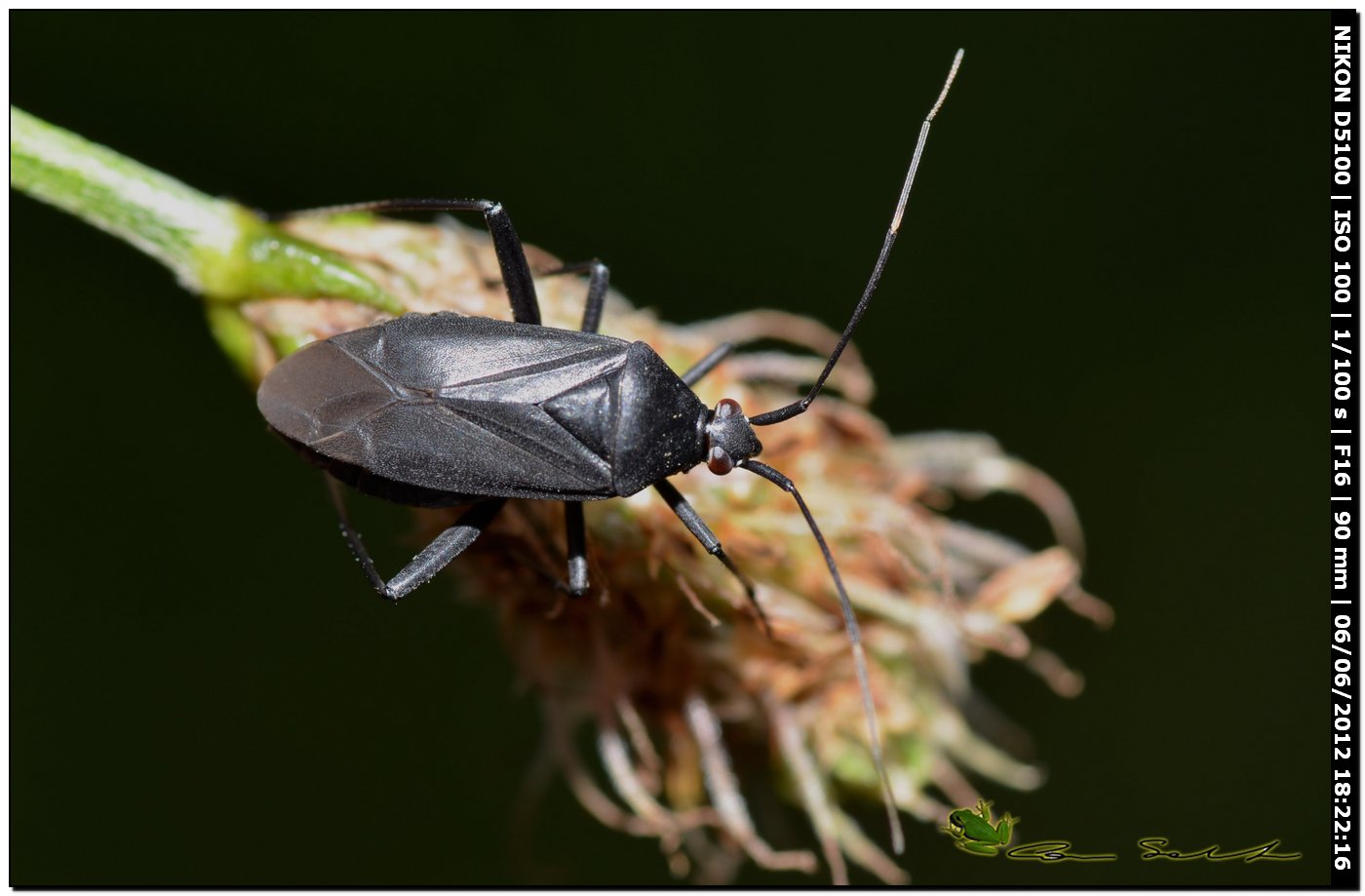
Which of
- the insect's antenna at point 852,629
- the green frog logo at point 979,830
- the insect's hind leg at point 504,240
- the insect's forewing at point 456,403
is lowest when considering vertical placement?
the green frog logo at point 979,830

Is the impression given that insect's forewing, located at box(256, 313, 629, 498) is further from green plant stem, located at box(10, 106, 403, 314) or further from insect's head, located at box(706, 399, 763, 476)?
insect's head, located at box(706, 399, 763, 476)

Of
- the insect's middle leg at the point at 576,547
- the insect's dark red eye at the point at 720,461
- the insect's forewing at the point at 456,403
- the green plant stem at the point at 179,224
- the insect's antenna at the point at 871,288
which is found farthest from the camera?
the insect's dark red eye at the point at 720,461

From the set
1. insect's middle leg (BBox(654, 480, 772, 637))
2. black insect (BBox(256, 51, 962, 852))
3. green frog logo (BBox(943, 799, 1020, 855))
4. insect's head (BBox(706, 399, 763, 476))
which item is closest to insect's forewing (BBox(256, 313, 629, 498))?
black insect (BBox(256, 51, 962, 852))

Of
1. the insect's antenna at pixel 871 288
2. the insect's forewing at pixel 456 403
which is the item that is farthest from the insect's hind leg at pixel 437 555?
the insect's antenna at pixel 871 288

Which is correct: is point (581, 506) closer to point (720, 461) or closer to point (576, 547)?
point (576, 547)

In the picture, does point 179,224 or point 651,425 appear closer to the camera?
point 179,224

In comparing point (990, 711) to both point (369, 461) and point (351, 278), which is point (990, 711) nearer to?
point (369, 461)

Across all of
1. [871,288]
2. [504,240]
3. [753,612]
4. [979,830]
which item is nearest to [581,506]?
[753,612]

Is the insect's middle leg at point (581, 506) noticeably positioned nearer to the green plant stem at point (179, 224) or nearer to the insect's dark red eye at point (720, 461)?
the insect's dark red eye at point (720, 461)

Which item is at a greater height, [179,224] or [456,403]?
[179,224]
